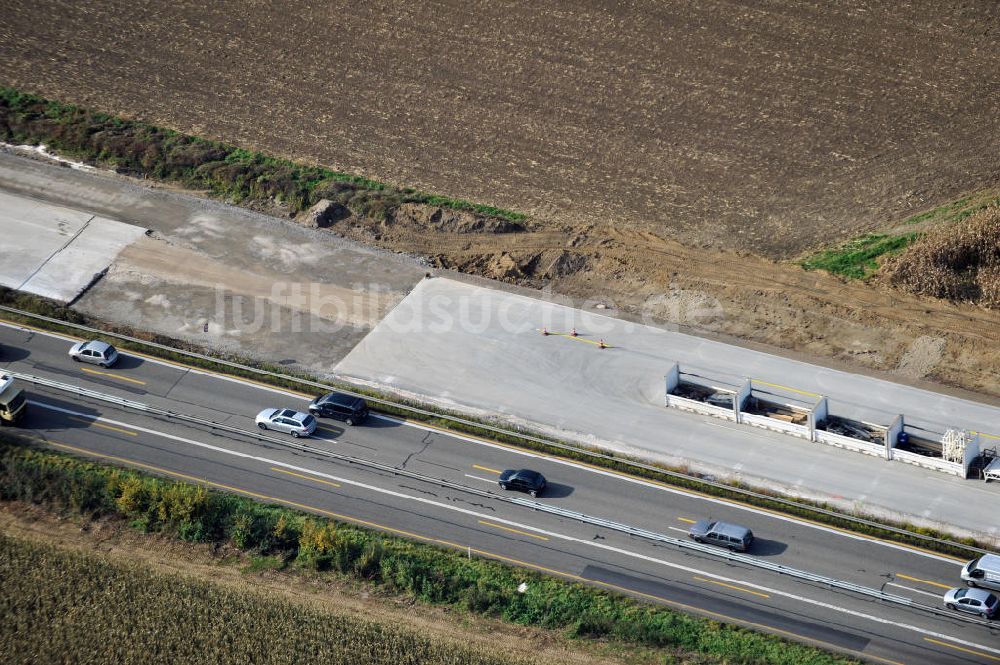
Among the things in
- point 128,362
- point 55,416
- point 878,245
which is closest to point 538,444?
point 128,362

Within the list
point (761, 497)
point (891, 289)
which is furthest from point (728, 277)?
point (761, 497)

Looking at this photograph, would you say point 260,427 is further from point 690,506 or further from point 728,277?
point 728,277

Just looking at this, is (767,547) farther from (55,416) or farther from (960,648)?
(55,416)

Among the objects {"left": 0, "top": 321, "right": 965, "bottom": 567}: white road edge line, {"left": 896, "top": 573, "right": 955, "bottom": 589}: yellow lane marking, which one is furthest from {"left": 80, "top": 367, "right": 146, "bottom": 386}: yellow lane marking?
{"left": 896, "top": 573, "right": 955, "bottom": 589}: yellow lane marking

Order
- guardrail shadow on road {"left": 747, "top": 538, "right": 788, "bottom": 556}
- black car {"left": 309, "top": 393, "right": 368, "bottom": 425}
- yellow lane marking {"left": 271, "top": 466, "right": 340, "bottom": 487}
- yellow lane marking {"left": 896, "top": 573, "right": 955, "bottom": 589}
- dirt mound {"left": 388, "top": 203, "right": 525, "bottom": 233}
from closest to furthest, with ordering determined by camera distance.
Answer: yellow lane marking {"left": 896, "top": 573, "right": 955, "bottom": 589}
guardrail shadow on road {"left": 747, "top": 538, "right": 788, "bottom": 556}
yellow lane marking {"left": 271, "top": 466, "right": 340, "bottom": 487}
black car {"left": 309, "top": 393, "right": 368, "bottom": 425}
dirt mound {"left": 388, "top": 203, "right": 525, "bottom": 233}

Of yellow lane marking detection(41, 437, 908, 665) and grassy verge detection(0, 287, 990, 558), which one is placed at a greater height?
grassy verge detection(0, 287, 990, 558)

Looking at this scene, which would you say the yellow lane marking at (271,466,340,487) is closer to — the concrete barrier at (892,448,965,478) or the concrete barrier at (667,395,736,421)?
the concrete barrier at (667,395,736,421)

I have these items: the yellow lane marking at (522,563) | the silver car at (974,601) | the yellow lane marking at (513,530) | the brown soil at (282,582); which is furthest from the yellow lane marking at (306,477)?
the silver car at (974,601)
